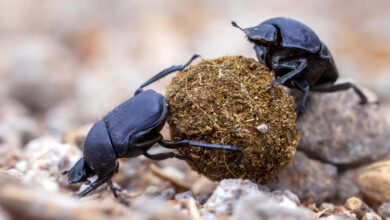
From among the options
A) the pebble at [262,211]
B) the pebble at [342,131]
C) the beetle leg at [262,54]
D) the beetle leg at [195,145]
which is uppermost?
the beetle leg at [262,54]

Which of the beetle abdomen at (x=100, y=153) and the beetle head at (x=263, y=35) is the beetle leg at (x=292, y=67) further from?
the beetle abdomen at (x=100, y=153)

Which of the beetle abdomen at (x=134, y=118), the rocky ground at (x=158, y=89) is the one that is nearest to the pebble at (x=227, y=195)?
the rocky ground at (x=158, y=89)

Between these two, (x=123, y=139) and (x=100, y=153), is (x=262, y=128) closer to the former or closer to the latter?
(x=123, y=139)

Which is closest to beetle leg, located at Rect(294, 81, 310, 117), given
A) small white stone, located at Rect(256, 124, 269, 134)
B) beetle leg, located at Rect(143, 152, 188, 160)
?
small white stone, located at Rect(256, 124, 269, 134)

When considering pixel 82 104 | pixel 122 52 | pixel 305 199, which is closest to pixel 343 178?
pixel 305 199

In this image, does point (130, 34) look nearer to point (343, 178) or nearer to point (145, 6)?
point (145, 6)

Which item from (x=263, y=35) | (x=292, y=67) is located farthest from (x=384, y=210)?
(x=263, y=35)

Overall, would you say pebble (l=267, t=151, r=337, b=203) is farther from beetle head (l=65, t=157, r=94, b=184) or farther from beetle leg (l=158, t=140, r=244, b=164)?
beetle head (l=65, t=157, r=94, b=184)
